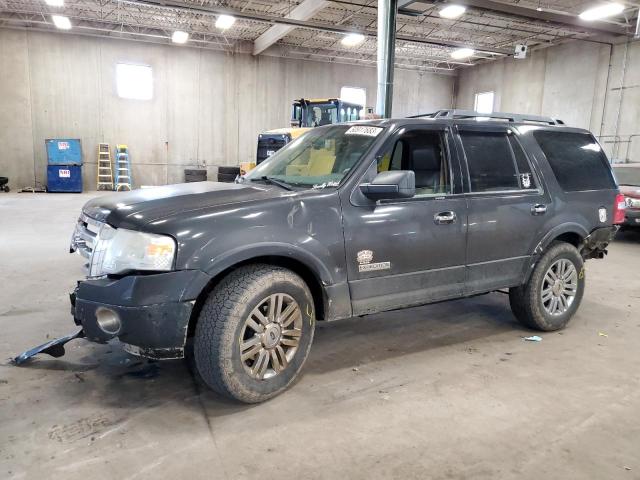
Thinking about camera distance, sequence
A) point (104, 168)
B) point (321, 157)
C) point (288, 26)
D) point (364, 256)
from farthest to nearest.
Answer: point (104, 168) < point (288, 26) < point (321, 157) < point (364, 256)

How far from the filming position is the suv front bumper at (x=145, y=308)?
100 inches

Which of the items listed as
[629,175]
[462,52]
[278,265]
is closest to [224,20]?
[462,52]

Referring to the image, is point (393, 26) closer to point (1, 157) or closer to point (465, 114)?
point (465, 114)

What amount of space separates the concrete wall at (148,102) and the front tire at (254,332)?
17261mm

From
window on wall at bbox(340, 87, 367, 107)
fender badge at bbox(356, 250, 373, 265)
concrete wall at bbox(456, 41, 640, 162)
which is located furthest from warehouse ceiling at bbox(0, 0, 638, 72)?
fender badge at bbox(356, 250, 373, 265)

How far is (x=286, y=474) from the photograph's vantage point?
2.27m

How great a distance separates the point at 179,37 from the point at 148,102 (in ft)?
9.31

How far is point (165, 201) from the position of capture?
2.91m

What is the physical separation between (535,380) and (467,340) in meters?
0.81

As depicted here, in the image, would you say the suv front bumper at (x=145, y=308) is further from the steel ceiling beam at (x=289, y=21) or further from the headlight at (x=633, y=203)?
the steel ceiling beam at (x=289, y=21)

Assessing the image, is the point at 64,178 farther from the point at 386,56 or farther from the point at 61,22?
the point at 386,56

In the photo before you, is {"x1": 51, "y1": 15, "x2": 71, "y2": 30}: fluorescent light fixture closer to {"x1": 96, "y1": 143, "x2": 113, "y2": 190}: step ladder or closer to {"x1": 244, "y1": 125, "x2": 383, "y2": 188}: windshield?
{"x1": 96, "y1": 143, "x2": 113, "y2": 190}: step ladder

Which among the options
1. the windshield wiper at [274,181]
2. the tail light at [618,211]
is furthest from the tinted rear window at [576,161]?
the windshield wiper at [274,181]

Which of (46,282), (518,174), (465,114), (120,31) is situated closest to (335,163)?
(465,114)
